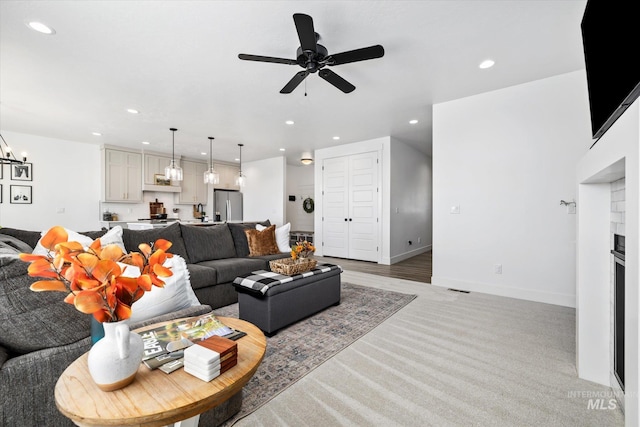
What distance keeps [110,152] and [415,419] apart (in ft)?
25.1

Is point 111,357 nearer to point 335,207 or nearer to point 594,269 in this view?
A: point 594,269

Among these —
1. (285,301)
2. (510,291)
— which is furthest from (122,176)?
(510,291)

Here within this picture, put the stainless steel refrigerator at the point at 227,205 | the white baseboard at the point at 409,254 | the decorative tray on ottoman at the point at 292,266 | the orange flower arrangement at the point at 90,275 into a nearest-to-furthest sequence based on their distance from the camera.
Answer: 1. the orange flower arrangement at the point at 90,275
2. the decorative tray on ottoman at the point at 292,266
3. the white baseboard at the point at 409,254
4. the stainless steel refrigerator at the point at 227,205

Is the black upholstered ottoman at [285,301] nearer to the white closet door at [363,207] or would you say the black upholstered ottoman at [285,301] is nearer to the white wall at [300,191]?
the white closet door at [363,207]

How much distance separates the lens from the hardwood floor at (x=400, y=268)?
4512 mm

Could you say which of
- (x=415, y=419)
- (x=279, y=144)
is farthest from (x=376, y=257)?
(x=415, y=419)

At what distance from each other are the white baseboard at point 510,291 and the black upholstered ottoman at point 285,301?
1.93 meters

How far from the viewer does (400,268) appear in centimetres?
517

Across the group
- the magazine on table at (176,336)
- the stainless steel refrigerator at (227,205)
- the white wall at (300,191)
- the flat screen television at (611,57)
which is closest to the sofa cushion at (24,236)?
the magazine on table at (176,336)

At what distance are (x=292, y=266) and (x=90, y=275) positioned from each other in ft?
6.44

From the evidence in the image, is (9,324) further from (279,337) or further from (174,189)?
(174,189)

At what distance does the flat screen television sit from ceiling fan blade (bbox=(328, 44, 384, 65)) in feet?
4.06

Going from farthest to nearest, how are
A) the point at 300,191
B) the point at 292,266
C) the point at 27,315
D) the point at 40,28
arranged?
the point at 300,191, the point at 292,266, the point at 40,28, the point at 27,315

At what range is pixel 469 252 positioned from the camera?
3.72 metres
